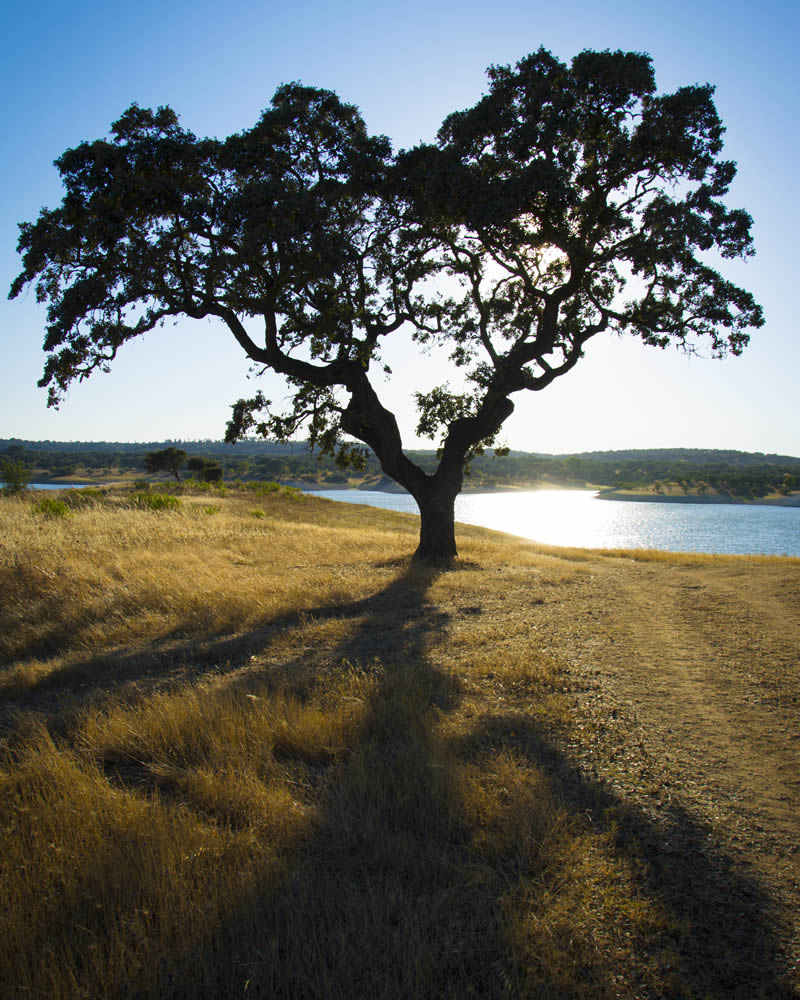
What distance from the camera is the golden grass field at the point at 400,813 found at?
249cm

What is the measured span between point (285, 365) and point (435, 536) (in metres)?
6.36

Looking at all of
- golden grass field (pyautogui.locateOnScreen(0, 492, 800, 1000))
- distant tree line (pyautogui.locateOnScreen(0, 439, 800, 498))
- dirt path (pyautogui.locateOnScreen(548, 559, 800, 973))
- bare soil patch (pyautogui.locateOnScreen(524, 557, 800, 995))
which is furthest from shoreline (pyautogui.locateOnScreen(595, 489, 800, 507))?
golden grass field (pyautogui.locateOnScreen(0, 492, 800, 1000))

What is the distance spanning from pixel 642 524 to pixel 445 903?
5277 cm

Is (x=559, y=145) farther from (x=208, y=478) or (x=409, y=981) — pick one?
(x=208, y=478)

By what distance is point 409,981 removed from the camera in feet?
7.75

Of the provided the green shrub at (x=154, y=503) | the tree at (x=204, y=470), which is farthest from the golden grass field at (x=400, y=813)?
the tree at (x=204, y=470)

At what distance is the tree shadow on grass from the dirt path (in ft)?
0.77

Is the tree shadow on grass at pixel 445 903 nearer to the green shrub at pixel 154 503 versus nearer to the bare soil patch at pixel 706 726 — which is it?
the bare soil patch at pixel 706 726

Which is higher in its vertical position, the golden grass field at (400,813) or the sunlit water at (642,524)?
the golden grass field at (400,813)

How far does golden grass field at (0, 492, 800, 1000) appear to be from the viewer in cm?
249

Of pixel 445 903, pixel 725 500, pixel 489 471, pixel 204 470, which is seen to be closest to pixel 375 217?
pixel 445 903

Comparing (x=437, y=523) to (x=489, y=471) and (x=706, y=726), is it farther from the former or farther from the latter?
(x=489, y=471)

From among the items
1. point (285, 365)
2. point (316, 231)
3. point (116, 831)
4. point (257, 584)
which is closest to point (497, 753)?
point (116, 831)

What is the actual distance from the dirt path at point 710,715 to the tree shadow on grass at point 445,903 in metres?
0.24
